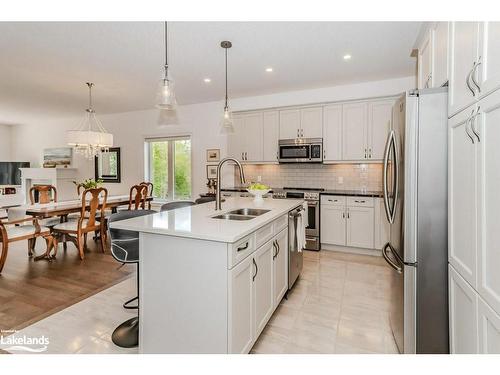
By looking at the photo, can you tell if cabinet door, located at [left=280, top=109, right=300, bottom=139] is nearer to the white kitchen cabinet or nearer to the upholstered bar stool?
the white kitchen cabinet

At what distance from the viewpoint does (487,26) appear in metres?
1.16

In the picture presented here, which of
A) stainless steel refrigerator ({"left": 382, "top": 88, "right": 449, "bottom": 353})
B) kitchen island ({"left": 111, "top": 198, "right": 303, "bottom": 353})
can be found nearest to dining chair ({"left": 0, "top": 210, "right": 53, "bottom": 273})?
kitchen island ({"left": 111, "top": 198, "right": 303, "bottom": 353})

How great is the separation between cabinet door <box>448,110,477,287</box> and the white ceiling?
68.7 inches

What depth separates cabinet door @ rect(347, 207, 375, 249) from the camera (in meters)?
4.12

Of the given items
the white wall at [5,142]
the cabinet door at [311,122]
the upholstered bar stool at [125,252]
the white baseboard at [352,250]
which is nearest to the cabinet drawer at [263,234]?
the upholstered bar stool at [125,252]

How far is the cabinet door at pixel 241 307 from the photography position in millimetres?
1545

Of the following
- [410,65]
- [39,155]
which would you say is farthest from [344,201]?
[39,155]

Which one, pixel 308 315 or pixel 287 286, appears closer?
pixel 308 315

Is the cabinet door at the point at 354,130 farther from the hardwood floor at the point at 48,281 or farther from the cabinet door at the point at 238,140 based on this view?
the hardwood floor at the point at 48,281

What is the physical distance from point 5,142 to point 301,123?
29.8 feet

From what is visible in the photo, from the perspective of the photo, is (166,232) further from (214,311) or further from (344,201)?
(344,201)

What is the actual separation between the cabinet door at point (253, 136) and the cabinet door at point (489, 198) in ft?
13.2

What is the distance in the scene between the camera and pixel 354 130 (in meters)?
4.40

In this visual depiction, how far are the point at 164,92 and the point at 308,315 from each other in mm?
2323
